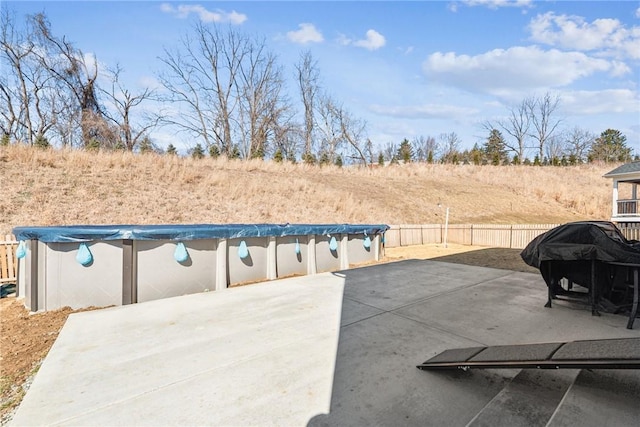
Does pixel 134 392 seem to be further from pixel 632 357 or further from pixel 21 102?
pixel 21 102

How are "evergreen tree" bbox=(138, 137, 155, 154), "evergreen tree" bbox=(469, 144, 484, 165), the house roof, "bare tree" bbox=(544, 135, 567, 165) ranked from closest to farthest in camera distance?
the house roof → "evergreen tree" bbox=(138, 137, 155, 154) → "evergreen tree" bbox=(469, 144, 484, 165) → "bare tree" bbox=(544, 135, 567, 165)

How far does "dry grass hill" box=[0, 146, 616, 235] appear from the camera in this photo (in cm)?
1109

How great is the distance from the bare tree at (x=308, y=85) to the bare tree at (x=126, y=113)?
48.6 ft

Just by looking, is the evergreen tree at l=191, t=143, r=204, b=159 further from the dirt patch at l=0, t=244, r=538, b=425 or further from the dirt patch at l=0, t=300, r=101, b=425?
the dirt patch at l=0, t=300, r=101, b=425

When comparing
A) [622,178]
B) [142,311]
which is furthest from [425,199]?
[142,311]

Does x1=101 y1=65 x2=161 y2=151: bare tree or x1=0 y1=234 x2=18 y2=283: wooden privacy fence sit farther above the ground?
x1=101 y1=65 x2=161 y2=151: bare tree

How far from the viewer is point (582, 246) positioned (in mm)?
4211

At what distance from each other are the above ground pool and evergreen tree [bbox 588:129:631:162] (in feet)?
180

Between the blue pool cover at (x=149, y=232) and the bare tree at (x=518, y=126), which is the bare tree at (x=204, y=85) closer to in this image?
the blue pool cover at (x=149, y=232)

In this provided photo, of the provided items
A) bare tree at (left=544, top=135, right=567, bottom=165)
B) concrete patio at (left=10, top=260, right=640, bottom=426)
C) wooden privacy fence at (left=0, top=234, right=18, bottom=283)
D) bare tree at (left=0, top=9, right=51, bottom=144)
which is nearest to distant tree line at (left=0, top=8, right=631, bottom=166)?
bare tree at (left=0, top=9, right=51, bottom=144)

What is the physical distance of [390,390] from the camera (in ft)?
8.09

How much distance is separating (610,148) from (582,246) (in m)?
55.9

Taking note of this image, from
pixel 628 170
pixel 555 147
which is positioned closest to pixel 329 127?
pixel 628 170

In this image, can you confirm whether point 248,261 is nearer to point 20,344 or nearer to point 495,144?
point 20,344
